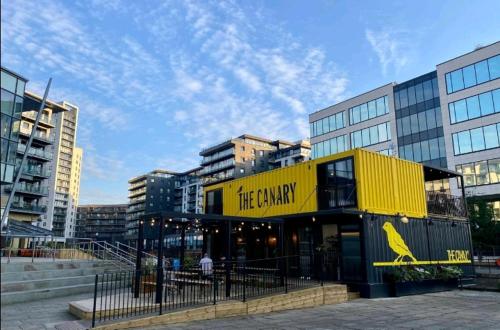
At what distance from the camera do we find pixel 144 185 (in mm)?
125188

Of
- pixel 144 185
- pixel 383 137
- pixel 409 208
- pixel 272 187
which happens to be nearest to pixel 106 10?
pixel 272 187

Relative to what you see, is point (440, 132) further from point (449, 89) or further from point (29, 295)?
point (29, 295)

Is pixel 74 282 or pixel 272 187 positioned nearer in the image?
pixel 74 282

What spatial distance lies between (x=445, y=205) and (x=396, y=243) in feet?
18.0

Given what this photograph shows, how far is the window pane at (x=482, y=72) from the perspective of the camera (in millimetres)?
40438

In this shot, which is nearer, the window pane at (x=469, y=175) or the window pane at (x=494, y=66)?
the window pane at (x=494, y=66)

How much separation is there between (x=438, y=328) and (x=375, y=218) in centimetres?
656

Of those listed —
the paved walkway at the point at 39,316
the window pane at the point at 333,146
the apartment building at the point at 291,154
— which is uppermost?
the apartment building at the point at 291,154

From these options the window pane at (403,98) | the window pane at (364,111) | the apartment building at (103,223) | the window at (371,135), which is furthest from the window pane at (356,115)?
the apartment building at (103,223)

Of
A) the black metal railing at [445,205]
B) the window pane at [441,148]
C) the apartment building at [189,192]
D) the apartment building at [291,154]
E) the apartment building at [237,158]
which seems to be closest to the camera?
the black metal railing at [445,205]

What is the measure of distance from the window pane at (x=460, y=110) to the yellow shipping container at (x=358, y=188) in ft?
92.0

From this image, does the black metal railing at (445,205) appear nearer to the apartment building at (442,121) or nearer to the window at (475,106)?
the apartment building at (442,121)

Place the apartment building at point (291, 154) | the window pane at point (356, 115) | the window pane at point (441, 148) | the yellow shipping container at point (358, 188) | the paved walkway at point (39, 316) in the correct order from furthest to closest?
the apartment building at point (291, 154), the window pane at point (356, 115), the window pane at point (441, 148), the yellow shipping container at point (358, 188), the paved walkway at point (39, 316)

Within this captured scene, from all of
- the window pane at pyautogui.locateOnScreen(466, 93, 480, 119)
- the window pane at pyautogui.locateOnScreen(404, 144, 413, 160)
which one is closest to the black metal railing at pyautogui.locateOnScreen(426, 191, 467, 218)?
the window pane at pyautogui.locateOnScreen(466, 93, 480, 119)
